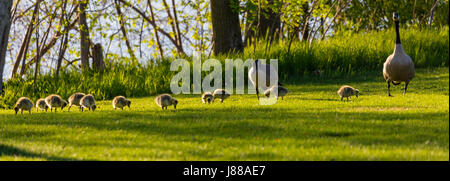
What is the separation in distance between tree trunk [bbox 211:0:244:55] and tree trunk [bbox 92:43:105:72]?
4938 mm

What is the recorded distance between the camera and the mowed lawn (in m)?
8.19

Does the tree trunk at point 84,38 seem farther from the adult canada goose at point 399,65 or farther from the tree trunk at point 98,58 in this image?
the adult canada goose at point 399,65

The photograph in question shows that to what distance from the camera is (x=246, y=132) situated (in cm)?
998

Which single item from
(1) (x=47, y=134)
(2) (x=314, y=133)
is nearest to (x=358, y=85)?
(2) (x=314, y=133)

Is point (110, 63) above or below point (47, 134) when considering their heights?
above

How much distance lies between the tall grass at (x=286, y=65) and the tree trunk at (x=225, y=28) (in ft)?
3.52

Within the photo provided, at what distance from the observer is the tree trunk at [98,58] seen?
2386 centimetres

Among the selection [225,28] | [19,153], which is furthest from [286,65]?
[19,153]

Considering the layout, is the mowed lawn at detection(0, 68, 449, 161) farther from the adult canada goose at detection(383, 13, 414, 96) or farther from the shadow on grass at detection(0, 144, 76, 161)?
the adult canada goose at detection(383, 13, 414, 96)

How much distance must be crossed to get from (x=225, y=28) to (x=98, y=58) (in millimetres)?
5609
